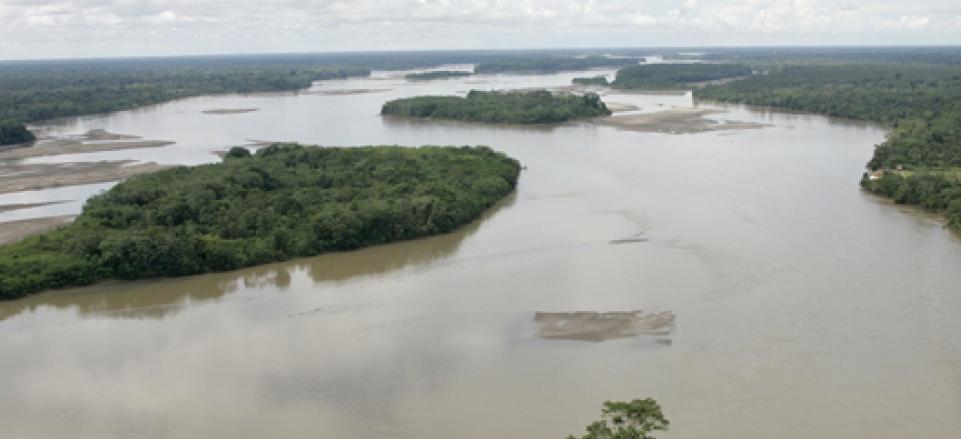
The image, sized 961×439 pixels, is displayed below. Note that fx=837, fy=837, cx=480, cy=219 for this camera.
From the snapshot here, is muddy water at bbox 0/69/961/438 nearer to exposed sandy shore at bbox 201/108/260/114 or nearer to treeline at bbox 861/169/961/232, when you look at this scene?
treeline at bbox 861/169/961/232

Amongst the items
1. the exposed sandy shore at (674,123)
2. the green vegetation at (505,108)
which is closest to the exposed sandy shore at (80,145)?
the green vegetation at (505,108)

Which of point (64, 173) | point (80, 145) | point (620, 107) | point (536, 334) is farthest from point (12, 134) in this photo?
point (620, 107)

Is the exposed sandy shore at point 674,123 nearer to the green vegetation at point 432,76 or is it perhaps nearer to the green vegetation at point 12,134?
the green vegetation at point 12,134

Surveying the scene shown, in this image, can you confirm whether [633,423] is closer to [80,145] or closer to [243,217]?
[243,217]

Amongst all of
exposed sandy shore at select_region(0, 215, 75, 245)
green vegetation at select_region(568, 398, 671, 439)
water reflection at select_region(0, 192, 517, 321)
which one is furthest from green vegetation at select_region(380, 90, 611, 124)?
green vegetation at select_region(568, 398, 671, 439)

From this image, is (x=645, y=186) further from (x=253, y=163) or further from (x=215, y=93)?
(x=215, y=93)
